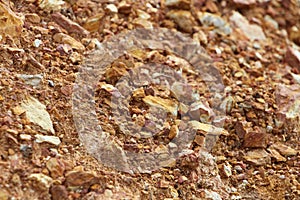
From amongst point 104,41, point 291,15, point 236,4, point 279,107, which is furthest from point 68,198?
point 291,15

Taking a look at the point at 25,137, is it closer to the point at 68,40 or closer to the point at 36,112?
the point at 36,112

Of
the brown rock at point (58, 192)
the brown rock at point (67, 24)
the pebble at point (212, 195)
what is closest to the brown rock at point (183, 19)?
the brown rock at point (67, 24)

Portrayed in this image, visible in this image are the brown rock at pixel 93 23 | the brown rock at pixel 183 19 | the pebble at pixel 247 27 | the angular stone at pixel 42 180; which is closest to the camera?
the angular stone at pixel 42 180

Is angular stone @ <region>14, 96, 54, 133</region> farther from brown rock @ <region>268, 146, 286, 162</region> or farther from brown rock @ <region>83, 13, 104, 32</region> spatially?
brown rock @ <region>268, 146, 286, 162</region>

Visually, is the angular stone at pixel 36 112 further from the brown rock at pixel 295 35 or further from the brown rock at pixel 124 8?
the brown rock at pixel 295 35

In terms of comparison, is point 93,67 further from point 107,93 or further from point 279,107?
point 279,107

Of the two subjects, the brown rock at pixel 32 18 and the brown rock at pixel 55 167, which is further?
the brown rock at pixel 32 18
